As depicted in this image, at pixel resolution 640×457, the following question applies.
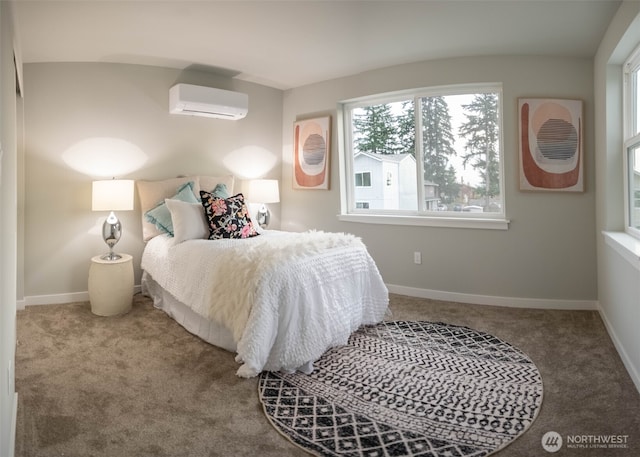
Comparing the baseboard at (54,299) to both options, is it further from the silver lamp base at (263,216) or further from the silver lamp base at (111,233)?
the silver lamp base at (263,216)

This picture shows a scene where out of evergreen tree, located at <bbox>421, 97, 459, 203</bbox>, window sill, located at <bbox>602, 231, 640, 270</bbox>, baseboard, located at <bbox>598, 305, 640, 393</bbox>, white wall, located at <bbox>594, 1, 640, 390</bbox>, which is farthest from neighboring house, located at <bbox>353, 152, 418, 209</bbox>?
baseboard, located at <bbox>598, 305, 640, 393</bbox>

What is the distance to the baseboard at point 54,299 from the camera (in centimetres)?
387

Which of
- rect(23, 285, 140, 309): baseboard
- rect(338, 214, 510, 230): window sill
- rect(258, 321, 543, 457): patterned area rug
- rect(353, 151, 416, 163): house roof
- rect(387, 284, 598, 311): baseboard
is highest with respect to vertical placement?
rect(353, 151, 416, 163): house roof

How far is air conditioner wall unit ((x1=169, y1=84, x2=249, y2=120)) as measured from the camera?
13.7 ft

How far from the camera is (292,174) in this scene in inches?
208

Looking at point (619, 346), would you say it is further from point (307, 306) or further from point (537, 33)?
point (537, 33)

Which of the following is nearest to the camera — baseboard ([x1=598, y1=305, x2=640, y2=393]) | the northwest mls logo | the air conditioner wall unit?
the northwest mls logo

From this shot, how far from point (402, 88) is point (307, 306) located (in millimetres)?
2675

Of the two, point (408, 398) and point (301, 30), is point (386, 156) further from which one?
point (408, 398)

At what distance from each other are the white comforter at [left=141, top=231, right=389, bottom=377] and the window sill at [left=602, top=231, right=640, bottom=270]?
1.59 metres

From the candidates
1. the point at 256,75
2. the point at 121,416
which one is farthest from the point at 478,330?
the point at 256,75

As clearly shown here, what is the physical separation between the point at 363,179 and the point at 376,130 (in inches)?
22.0

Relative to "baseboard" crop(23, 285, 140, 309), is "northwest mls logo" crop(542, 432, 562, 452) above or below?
below

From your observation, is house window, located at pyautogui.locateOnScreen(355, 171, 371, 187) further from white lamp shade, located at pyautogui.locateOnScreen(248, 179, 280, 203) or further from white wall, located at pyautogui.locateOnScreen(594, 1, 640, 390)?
white wall, located at pyautogui.locateOnScreen(594, 1, 640, 390)
